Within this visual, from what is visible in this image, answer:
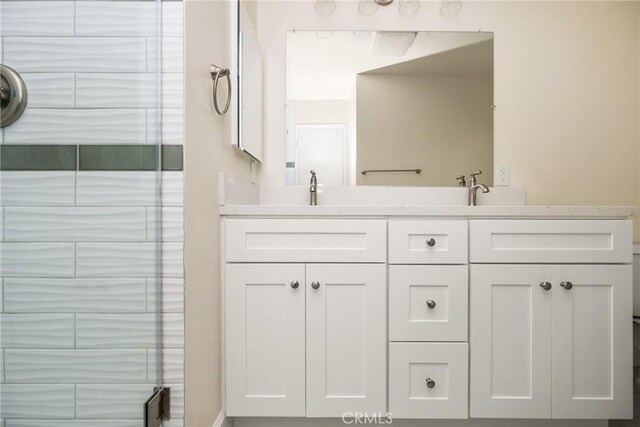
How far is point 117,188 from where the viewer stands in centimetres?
86

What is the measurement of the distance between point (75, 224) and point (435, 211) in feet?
3.43

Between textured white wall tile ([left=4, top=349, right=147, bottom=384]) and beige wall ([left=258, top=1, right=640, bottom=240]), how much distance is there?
1.07 metres

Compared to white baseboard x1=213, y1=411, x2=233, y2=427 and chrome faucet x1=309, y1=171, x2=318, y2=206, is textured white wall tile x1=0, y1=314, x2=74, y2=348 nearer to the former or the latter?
white baseboard x1=213, y1=411, x2=233, y2=427

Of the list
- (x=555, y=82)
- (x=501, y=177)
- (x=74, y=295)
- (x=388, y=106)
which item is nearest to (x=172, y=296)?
(x=74, y=295)

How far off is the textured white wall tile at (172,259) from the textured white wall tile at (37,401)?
13.0 inches

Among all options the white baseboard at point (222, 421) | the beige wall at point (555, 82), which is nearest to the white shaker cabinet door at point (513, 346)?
the beige wall at point (555, 82)

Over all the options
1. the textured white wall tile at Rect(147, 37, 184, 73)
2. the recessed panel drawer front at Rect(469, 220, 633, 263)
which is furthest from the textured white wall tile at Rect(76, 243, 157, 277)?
the recessed panel drawer front at Rect(469, 220, 633, 263)

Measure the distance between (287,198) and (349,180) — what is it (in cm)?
32

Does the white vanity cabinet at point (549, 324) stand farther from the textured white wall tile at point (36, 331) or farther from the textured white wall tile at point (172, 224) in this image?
the textured white wall tile at point (36, 331)

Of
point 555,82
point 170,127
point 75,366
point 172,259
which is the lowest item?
point 75,366

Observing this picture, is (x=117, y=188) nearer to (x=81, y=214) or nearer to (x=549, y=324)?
(x=81, y=214)

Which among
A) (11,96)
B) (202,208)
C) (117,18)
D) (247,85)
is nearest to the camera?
(11,96)

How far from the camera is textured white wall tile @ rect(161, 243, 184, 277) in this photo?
93cm

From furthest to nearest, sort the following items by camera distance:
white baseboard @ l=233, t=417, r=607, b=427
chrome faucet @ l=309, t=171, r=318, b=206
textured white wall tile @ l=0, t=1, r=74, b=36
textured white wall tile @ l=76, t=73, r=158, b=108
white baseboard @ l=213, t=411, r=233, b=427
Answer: chrome faucet @ l=309, t=171, r=318, b=206 → white baseboard @ l=233, t=417, r=607, b=427 → white baseboard @ l=213, t=411, r=233, b=427 → textured white wall tile @ l=76, t=73, r=158, b=108 → textured white wall tile @ l=0, t=1, r=74, b=36
